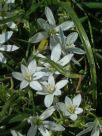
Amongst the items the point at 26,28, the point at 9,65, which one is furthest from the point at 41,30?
the point at 9,65

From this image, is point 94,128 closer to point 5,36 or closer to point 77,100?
point 77,100

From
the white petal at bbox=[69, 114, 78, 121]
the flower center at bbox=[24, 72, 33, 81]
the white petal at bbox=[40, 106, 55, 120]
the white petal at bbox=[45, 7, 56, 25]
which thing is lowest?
the white petal at bbox=[69, 114, 78, 121]

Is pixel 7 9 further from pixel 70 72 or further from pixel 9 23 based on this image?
pixel 70 72

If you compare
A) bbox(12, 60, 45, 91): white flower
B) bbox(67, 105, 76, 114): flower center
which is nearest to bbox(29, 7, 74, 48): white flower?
bbox(12, 60, 45, 91): white flower

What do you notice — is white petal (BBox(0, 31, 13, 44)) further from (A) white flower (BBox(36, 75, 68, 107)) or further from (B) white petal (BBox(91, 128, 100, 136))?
(B) white petal (BBox(91, 128, 100, 136))

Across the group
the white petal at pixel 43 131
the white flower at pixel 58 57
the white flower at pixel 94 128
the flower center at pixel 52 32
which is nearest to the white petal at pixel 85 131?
the white flower at pixel 94 128

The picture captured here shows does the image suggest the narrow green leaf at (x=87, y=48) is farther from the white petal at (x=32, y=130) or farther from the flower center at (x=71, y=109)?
the white petal at (x=32, y=130)

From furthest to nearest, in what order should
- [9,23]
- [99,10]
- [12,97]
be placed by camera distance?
1. [99,10]
2. [9,23]
3. [12,97]
